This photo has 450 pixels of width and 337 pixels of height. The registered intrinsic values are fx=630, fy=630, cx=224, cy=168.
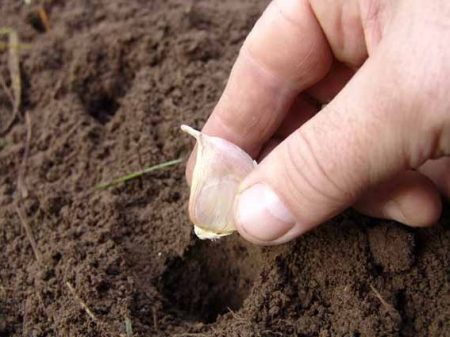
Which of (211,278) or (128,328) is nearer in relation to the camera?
(128,328)

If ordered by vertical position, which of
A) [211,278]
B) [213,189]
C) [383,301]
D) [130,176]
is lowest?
A: [211,278]

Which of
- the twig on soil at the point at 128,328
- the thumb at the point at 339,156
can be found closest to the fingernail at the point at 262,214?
the thumb at the point at 339,156

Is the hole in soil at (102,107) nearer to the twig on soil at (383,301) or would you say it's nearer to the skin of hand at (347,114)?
the skin of hand at (347,114)

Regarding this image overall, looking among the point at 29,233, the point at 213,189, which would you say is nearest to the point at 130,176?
the point at 29,233

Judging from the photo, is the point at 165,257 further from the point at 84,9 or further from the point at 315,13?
the point at 84,9

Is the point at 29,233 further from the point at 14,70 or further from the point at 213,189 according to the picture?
the point at 14,70

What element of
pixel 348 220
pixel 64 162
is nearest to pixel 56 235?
pixel 64 162

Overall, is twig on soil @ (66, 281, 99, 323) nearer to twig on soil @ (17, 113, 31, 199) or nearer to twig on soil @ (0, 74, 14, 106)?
twig on soil @ (17, 113, 31, 199)
